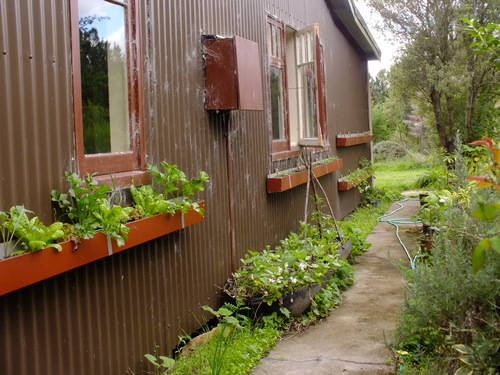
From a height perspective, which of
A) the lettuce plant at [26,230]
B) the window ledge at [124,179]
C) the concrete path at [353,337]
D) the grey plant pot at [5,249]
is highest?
the window ledge at [124,179]

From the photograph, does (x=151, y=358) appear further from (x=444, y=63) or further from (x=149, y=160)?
(x=444, y=63)

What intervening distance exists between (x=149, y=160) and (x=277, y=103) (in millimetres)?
3021

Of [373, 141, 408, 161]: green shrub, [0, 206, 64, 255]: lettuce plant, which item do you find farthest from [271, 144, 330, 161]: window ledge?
[373, 141, 408, 161]: green shrub

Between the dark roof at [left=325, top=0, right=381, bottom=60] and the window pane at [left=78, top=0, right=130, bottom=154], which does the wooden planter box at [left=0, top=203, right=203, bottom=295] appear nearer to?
the window pane at [left=78, top=0, right=130, bottom=154]

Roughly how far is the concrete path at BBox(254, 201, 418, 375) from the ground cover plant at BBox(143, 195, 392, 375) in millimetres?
101

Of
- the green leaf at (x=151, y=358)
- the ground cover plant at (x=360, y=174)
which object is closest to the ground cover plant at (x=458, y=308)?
the green leaf at (x=151, y=358)

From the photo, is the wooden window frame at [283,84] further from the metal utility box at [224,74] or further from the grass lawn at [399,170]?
the grass lawn at [399,170]

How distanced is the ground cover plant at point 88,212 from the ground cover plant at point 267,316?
0.97m

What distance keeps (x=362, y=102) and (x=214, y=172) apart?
830 centimetres

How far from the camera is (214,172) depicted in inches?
186

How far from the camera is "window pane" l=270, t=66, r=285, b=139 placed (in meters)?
6.37

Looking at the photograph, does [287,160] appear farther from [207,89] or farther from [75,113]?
[75,113]

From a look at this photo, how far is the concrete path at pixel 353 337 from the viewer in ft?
12.5

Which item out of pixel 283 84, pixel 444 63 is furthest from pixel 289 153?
pixel 444 63
